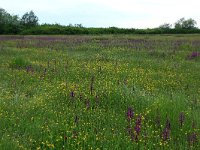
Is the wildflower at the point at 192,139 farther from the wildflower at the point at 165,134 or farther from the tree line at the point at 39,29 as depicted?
the tree line at the point at 39,29

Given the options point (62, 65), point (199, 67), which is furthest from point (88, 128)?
point (199, 67)

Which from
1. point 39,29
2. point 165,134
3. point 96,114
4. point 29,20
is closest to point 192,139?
point 165,134

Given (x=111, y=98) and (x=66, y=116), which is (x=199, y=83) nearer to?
(x=111, y=98)

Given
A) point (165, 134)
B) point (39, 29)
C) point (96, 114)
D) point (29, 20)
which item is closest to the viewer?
point (165, 134)

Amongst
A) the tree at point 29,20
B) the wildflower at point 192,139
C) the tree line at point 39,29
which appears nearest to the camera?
the wildflower at point 192,139

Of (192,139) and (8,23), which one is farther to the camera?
(8,23)

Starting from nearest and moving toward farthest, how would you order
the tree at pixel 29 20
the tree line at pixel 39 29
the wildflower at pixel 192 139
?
the wildflower at pixel 192 139 → the tree line at pixel 39 29 → the tree at pixel 29 20

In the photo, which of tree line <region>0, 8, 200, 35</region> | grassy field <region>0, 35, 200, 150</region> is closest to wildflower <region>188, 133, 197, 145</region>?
grassy field <region>0, 35, 200, 150</region>

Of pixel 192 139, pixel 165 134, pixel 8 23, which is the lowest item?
pixel 192 139

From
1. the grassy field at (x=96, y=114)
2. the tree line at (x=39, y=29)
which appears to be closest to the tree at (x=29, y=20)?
the tree line at (x=39, y=29)

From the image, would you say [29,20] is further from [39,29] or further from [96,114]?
[96,114]

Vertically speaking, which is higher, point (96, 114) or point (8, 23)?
point (8, 23)

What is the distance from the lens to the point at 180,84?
12.9 m

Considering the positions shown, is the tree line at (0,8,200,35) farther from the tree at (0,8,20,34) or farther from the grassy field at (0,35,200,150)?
the grassy field at (0,35,200,150)
